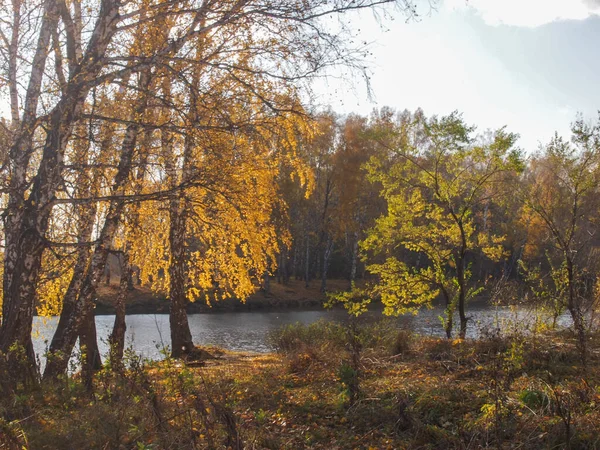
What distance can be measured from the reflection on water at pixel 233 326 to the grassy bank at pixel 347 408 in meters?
7.76

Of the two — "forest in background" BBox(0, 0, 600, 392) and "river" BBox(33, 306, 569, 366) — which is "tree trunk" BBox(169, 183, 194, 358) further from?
"river" BBox(33, 306, 569, 366)

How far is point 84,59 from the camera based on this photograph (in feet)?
17.8

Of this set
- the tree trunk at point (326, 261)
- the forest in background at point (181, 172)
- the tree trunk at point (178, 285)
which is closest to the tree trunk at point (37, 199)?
the forest in background at point (181, 172)

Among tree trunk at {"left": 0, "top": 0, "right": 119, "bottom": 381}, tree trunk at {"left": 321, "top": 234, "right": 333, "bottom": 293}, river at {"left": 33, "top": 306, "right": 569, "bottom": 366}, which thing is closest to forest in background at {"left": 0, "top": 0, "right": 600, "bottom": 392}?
tree trunk at {"left": 0, "top": 0, "right": 119, "bottom": 381}

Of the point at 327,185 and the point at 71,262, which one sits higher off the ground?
the point at 327,185

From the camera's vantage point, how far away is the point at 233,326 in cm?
2092

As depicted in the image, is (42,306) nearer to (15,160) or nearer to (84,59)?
(15,160)

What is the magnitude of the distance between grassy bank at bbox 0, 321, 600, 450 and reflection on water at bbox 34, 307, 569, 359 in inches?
305

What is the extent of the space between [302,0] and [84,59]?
2.45 meters

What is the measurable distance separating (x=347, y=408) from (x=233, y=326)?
55.1ft

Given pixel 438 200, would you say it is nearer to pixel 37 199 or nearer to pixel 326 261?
pixel 37 199

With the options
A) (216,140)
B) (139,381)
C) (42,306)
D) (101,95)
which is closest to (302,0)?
(216,140)

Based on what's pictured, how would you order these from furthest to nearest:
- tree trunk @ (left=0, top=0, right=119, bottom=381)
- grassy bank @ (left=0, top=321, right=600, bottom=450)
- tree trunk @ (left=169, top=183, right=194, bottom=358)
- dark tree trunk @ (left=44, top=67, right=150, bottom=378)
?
tree trunk @ (left=169, top=183, right=194, bottom=358)
dark tree trunk @ (left=44, top=67, right=150, bottom=378)
tree trunk @ (left=0, top=0, right=119, bottom=381)
grassy bank @ (left=0, top=321, right=600, bottom=450)

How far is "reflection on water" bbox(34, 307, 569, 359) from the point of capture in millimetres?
14742
